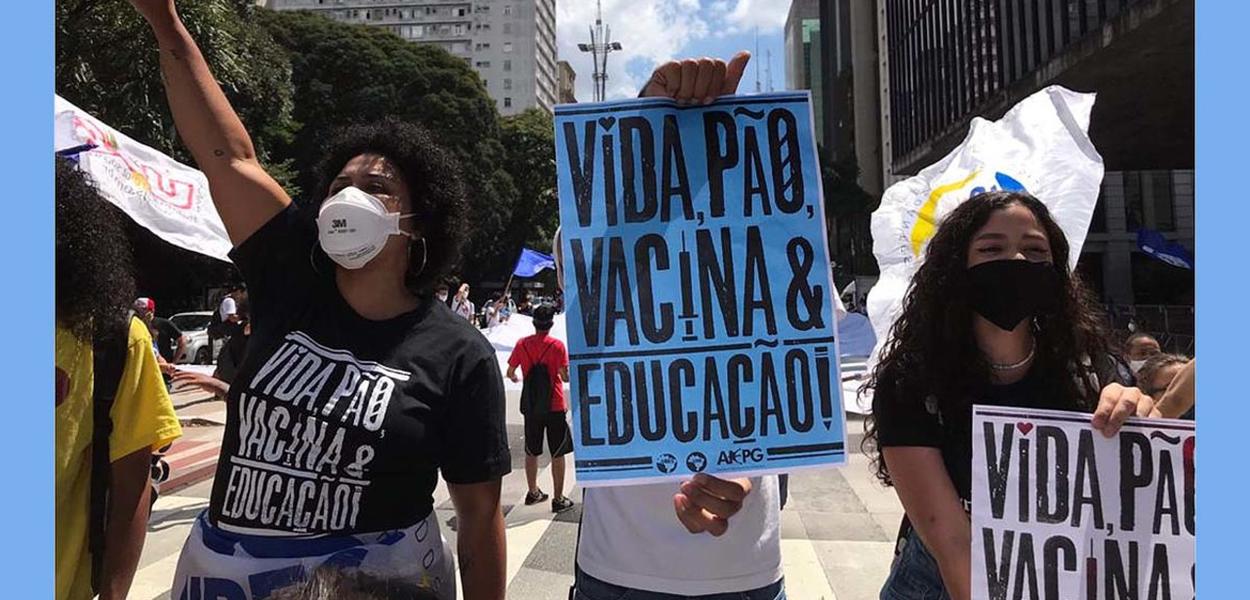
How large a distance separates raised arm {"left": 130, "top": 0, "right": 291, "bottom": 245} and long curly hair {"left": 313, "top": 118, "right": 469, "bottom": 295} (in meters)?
0.18

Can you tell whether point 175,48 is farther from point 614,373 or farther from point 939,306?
point 939,306

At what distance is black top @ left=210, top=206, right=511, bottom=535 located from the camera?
1.67 metres

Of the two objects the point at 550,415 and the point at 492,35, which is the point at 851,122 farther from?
the point at 550,415

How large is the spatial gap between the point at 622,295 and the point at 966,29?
3371cm

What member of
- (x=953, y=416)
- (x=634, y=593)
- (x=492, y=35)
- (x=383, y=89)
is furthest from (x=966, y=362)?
(x=492, y=35)

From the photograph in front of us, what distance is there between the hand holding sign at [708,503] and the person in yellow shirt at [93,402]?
1.30 metres

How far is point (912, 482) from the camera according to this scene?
6.06 ft

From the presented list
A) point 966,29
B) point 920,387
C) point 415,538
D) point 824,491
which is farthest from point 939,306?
point 966,29

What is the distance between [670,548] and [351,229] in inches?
40.4

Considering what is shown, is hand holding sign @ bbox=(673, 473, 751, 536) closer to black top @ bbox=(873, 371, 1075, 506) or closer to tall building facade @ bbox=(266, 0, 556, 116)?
black top @ bbox=(873, 371, 1075, 506)

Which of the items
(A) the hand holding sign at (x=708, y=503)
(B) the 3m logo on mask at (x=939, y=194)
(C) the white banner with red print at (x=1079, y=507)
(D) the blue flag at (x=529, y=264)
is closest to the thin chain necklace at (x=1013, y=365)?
→ (C) the white banner with red print at (x=1079, y=507)

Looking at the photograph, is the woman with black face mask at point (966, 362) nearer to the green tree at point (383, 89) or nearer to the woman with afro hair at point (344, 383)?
the woman with afro hair at point (344, 383)

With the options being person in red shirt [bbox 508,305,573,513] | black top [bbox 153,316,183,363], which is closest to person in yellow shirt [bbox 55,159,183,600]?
person in red shirt [bbox 508,305,573,513]

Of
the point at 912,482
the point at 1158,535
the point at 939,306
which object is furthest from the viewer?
the point at 939,306
